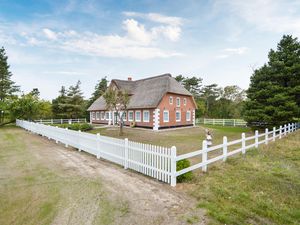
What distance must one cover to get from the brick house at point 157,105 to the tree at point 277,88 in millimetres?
8847

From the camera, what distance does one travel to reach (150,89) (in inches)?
992

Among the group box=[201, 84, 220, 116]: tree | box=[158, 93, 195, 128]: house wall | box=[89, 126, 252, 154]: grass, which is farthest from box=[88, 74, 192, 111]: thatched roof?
box=[201, 84, 220, 116]: tree

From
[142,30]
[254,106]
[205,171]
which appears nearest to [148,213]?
[205,171]

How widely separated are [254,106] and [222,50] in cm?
645

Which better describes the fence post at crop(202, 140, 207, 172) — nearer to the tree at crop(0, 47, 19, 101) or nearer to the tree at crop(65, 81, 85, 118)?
the tree at crop(65, 81, 85, 118)

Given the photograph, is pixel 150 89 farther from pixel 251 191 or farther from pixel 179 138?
pixel 251 191

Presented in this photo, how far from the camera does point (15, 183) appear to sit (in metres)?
5.28

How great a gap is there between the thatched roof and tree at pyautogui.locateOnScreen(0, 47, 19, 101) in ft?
57.1

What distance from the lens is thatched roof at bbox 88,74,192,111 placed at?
2264 cm

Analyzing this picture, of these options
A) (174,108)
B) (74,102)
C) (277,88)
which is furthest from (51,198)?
(74,102)

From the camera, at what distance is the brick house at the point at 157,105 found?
73.2ft

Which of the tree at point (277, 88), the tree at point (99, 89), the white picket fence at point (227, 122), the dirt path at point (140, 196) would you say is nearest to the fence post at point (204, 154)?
the dirt path at point (140, 196)

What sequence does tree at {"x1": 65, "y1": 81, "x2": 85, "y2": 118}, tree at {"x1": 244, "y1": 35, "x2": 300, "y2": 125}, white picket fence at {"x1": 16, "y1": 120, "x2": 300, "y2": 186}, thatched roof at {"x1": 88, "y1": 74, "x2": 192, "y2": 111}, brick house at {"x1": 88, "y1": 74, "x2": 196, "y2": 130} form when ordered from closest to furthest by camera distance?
white picket fence at {"x1": 16, "y1": 120, "x2": 300, "y2": 186}
tree at {"x1": 244, "y1": 35, "x2": 300, "y2": 125}
brick house at {"x1": 88, "y1": 74, "x2": 196, "y2": 130}
thatched roof at {"x1": 88, "y1": 74, "x2": 192, "y2": 111}
tree at {"x1": 65, "y1": 81, "x2": 85, "y2": 118}

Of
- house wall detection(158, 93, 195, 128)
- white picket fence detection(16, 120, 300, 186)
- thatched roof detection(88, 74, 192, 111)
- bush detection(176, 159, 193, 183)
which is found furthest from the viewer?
thatched roof detection(88, 74, 192, 111)
